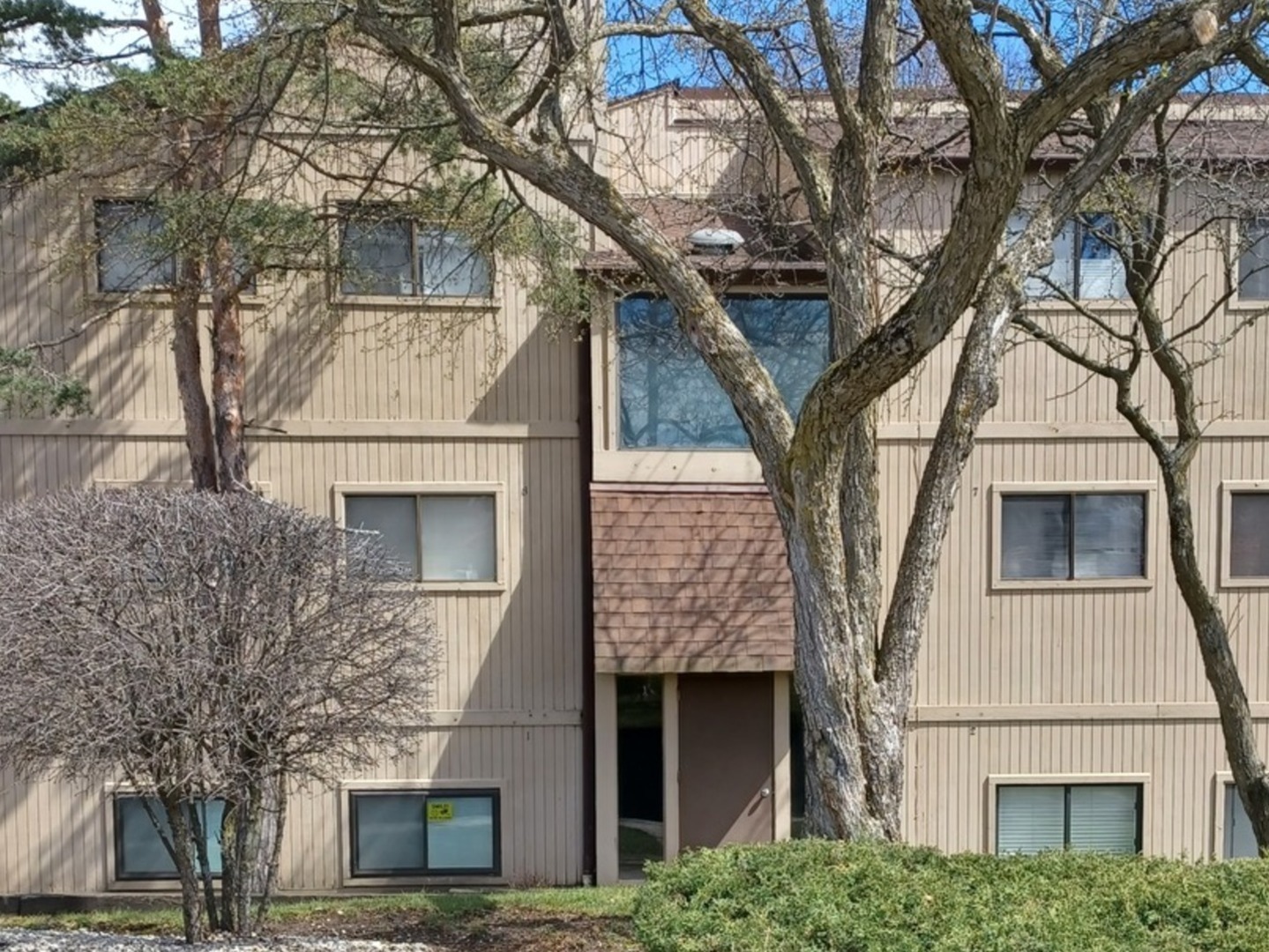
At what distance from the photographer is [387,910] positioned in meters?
8.92

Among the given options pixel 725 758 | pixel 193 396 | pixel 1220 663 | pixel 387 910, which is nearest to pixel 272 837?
pixel 387 910

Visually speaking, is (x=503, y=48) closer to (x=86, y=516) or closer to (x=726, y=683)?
(x=86, y=516)

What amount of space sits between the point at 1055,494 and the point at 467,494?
594 cm

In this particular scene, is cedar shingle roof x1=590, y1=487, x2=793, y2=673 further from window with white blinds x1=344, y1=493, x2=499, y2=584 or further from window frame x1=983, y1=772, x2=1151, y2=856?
window frame x1=983, y1=772, x2=1151, y2=856

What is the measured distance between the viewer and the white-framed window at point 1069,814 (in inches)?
412

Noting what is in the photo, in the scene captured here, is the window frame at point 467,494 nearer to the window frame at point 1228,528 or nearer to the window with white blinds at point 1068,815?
the window with white blinds at point 1068,815

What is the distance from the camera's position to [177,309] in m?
8.94

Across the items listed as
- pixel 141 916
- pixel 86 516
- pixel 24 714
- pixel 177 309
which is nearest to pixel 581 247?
pixel 177 309

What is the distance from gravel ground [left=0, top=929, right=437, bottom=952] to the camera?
6156mm

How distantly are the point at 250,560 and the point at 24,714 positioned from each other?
143 centimetres

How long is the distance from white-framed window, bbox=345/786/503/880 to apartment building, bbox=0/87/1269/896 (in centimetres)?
3

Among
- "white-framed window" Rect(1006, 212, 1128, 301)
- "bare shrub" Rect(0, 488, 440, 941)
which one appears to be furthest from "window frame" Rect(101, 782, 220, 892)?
"white-framed window" Rect(1006, 212, 1128, 301)

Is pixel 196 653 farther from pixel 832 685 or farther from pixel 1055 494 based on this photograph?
pixel 1055 494

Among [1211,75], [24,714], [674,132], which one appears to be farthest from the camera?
[674,132]
